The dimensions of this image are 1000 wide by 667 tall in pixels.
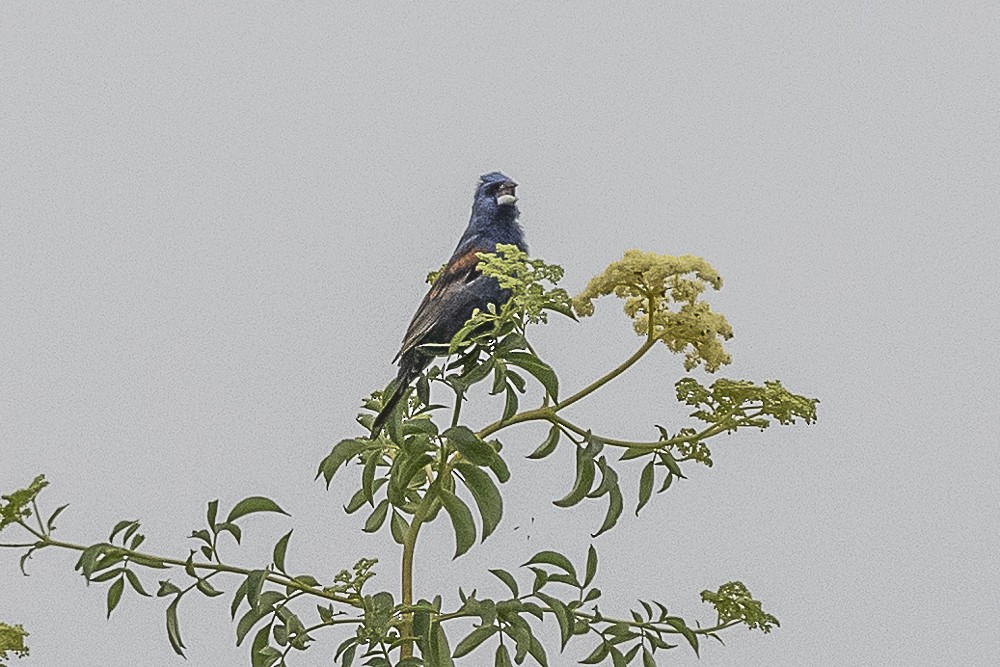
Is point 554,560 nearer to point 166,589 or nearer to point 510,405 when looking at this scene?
point 510,405

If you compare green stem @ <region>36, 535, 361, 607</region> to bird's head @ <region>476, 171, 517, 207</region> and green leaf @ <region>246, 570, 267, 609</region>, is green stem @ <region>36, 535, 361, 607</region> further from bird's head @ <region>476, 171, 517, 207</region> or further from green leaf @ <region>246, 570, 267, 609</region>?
bird's head @ <region>476, 171, 517, 207</region>

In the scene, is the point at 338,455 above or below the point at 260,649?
above

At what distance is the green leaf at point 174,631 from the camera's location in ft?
4.68

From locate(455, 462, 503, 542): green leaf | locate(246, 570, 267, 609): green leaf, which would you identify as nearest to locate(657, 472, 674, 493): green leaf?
locate(455, 462, 503, 542): green leaf

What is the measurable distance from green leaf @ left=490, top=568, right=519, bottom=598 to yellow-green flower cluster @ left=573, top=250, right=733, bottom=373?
30 cm

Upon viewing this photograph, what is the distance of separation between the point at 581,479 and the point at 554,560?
109mm

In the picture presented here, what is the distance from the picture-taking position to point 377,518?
1.63 m

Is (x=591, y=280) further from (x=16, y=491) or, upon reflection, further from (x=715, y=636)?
(x=16, y=491)

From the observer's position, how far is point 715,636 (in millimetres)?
1543

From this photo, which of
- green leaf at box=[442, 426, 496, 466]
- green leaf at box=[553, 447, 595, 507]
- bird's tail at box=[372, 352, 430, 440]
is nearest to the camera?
green leaf at box=[442, 426, 496, 466]

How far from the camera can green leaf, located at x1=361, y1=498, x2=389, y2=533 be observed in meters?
1.63

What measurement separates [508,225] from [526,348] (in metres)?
0.29

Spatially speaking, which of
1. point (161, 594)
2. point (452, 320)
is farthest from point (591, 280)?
point (161, 594)

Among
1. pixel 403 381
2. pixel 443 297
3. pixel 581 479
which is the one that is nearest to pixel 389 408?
pixel 403 381
